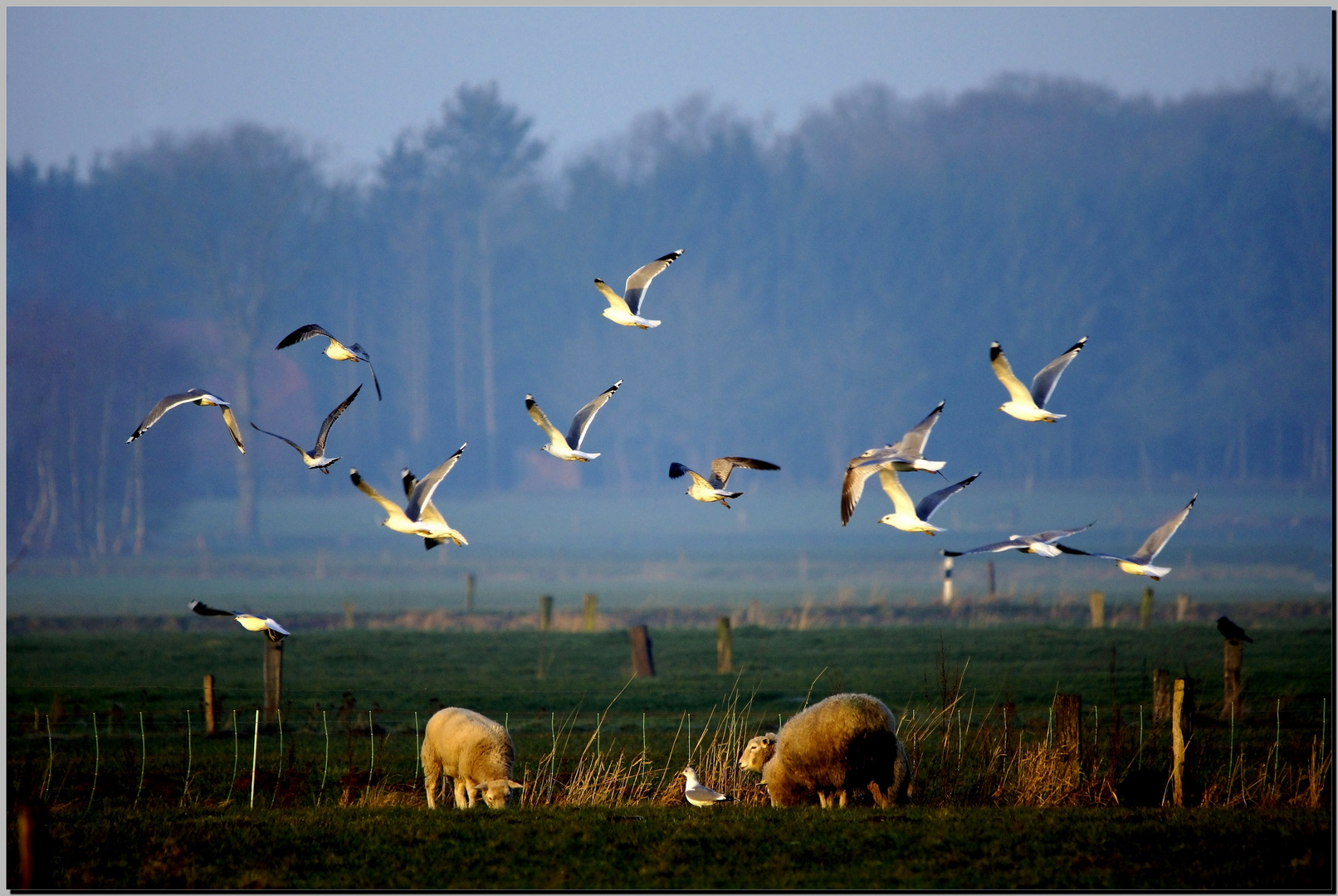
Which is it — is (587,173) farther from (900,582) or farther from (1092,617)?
(1092,617)

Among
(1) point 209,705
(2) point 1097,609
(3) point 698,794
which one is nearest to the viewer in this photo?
(3) point 698,794

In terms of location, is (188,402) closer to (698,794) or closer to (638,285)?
(638,285)

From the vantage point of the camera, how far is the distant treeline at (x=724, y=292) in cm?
14838

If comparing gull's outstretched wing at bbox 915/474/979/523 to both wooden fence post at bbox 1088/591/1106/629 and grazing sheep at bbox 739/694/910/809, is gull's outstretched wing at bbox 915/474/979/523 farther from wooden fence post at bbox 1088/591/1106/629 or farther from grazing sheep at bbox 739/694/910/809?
wooden fence post at bbox 1088/591/1106/629

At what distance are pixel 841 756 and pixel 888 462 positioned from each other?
10.7 feet

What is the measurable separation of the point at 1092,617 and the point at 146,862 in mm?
33148

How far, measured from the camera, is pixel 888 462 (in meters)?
13.4

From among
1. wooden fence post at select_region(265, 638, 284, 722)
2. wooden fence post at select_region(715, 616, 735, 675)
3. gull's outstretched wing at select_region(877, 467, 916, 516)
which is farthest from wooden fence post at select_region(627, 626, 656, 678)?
gull's outstretched wing at select_region(877, 467, 916, 516)

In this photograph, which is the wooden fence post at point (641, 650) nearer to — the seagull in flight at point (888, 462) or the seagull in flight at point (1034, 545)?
the seagull in flight at point (888, 462)

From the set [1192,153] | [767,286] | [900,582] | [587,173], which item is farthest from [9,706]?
[1192,153]

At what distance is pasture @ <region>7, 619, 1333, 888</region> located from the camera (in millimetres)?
11758

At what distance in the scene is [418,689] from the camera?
93.5ft

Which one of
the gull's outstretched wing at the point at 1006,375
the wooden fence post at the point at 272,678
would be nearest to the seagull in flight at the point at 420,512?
the gull's outstretched wing at the point at 1006,375

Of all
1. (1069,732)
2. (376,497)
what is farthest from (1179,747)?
(376,497)
